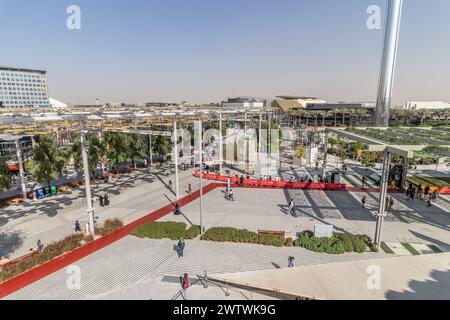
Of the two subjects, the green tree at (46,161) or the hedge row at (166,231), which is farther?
the green tree at (46,161)

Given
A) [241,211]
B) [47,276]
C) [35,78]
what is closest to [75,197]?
[47,276]

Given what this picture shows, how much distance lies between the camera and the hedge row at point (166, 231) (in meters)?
16.7

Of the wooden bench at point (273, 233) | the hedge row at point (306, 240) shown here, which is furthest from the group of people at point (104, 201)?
the wooden bench at point (273, 233)

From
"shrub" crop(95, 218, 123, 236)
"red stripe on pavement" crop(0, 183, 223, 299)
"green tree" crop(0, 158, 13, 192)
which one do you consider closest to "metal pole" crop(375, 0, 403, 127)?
"red stripe on pavement" crop(0, 183, 223, 299)

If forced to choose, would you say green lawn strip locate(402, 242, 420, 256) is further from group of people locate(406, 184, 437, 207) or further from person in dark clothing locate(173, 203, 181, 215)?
person in dark clothing locate(173, 203, 181, 215)

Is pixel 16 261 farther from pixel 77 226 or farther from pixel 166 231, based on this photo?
pixel 166 231

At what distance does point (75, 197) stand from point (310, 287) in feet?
69.8

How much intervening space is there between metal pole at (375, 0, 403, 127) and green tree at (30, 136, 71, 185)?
3296cm

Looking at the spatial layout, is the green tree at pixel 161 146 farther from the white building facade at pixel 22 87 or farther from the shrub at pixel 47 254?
the white building facade at pixel 22 87

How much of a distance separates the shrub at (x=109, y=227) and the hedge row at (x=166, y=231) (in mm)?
1345

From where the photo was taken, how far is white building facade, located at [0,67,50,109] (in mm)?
99631

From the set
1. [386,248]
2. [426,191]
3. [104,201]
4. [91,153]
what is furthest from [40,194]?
[426,191]

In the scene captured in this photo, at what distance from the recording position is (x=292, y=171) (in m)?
34.4

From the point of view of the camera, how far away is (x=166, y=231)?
56.2ft
